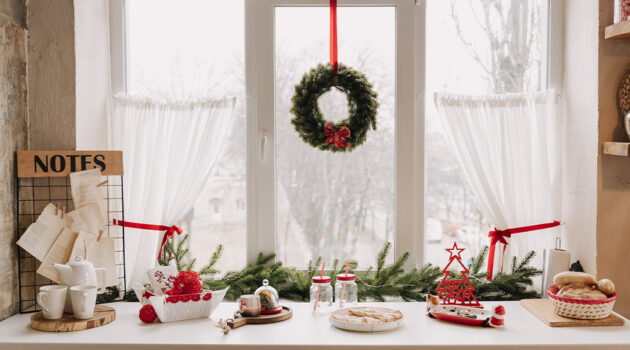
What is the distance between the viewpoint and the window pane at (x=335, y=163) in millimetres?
2342

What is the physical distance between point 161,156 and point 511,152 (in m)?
1.46

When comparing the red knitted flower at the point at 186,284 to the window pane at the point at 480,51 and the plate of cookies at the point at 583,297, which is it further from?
the plate of cookies at the point at 583,297

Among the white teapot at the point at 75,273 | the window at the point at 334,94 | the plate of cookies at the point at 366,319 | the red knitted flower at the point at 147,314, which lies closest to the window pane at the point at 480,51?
the window at the point at 334,94

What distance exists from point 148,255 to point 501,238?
1472 millimetres

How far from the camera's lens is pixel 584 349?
1664 millimetres

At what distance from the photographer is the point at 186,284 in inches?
75.5

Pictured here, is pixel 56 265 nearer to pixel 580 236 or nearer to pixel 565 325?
pixel 565 325

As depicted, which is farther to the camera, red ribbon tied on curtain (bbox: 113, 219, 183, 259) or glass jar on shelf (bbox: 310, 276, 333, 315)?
red ribbon tied on curtain (bbox: 113, 219, 183, 259)

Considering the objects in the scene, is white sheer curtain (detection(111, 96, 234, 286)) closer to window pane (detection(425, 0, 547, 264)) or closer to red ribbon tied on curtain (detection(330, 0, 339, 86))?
red ribbon tied on curtain (detection(330, 0, 339, 86))

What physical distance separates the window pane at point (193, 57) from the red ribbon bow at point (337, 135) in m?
0.42

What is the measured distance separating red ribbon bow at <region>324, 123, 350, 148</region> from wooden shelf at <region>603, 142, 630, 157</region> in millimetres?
943

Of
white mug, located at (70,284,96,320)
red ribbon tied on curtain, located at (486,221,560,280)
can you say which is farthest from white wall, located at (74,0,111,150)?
red ribbon tied on curtain, located at (486,221,560,280)

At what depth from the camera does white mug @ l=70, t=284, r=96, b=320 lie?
182 cm

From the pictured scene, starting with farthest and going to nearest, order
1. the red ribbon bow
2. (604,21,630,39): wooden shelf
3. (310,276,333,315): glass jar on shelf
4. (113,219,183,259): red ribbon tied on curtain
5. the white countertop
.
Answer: (113,219,183,259): red ribbon tied on curtain < the red ribbon bow < (310,276,333,315): glass jar on shelf < (604,21,630,39): wooden shelf < the white countertop
